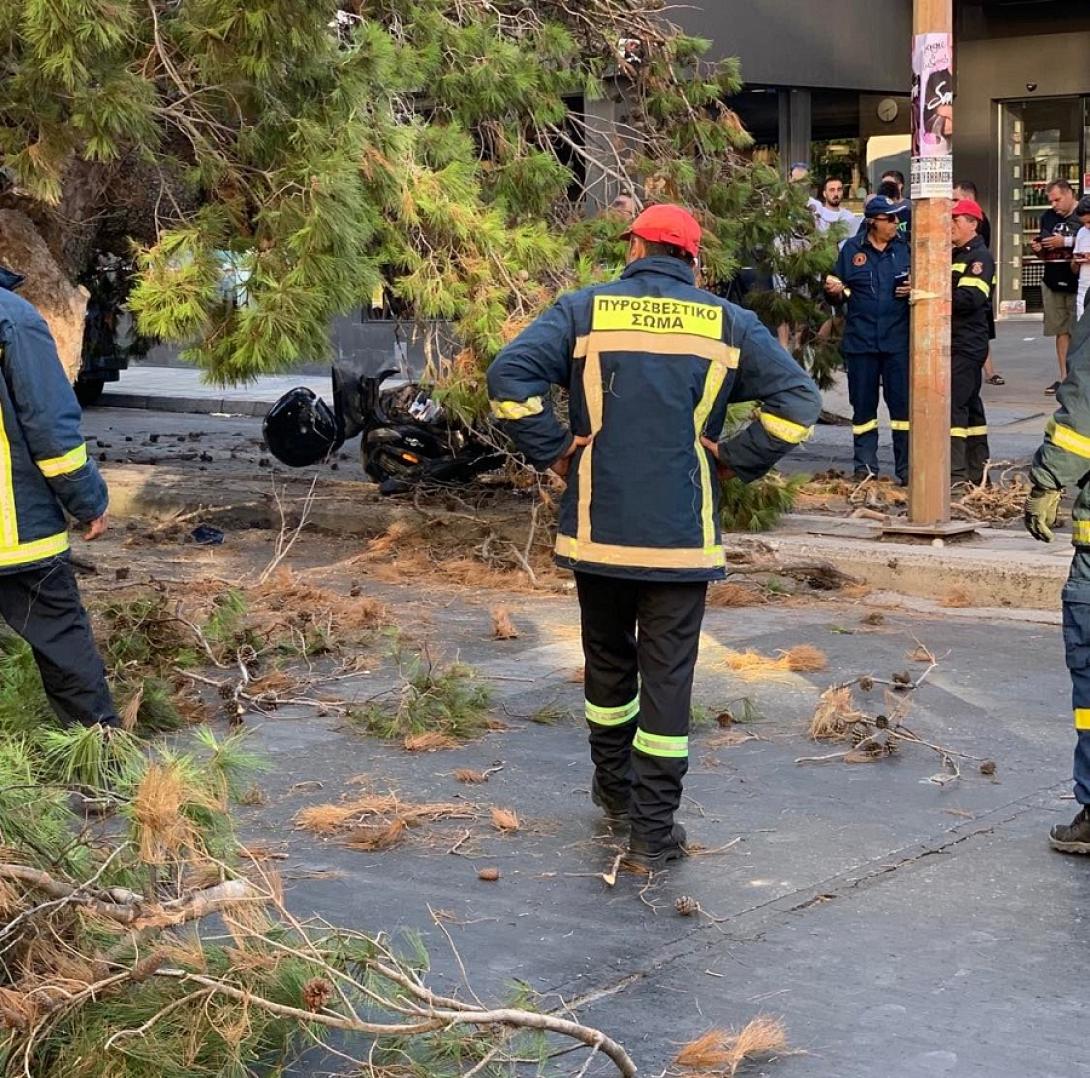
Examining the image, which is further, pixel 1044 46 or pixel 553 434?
pixel 1044 46

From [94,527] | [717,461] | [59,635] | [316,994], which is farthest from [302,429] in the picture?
[316,994]

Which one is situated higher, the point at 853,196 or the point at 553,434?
the point at 853,196

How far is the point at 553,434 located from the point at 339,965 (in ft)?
6.86

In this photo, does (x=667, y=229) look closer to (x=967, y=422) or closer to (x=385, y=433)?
(x=385, y=433)

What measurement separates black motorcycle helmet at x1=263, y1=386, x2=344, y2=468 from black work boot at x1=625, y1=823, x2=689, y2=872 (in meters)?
7.71

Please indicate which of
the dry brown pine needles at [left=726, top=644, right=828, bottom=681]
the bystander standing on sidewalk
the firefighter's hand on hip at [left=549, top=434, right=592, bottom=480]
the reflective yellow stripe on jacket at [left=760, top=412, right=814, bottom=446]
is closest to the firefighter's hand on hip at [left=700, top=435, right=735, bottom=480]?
the reflective yellow stripe on jacket at [left=760, top=412, right=814, bottom=446]

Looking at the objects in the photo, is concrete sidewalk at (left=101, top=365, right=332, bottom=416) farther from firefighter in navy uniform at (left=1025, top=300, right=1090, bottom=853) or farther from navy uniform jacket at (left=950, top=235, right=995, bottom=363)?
firefighter in navy uniform at (left=1025, top=300, right=1090, bottom=853)

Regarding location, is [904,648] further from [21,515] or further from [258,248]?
[21,515]

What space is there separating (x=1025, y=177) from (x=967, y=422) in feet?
45.4

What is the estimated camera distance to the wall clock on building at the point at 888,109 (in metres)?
23.5

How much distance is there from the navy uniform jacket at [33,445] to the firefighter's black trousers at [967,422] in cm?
687

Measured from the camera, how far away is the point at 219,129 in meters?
8.20

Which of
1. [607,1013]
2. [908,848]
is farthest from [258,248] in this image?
[607,1013]

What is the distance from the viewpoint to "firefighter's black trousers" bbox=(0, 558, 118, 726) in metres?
5.68
